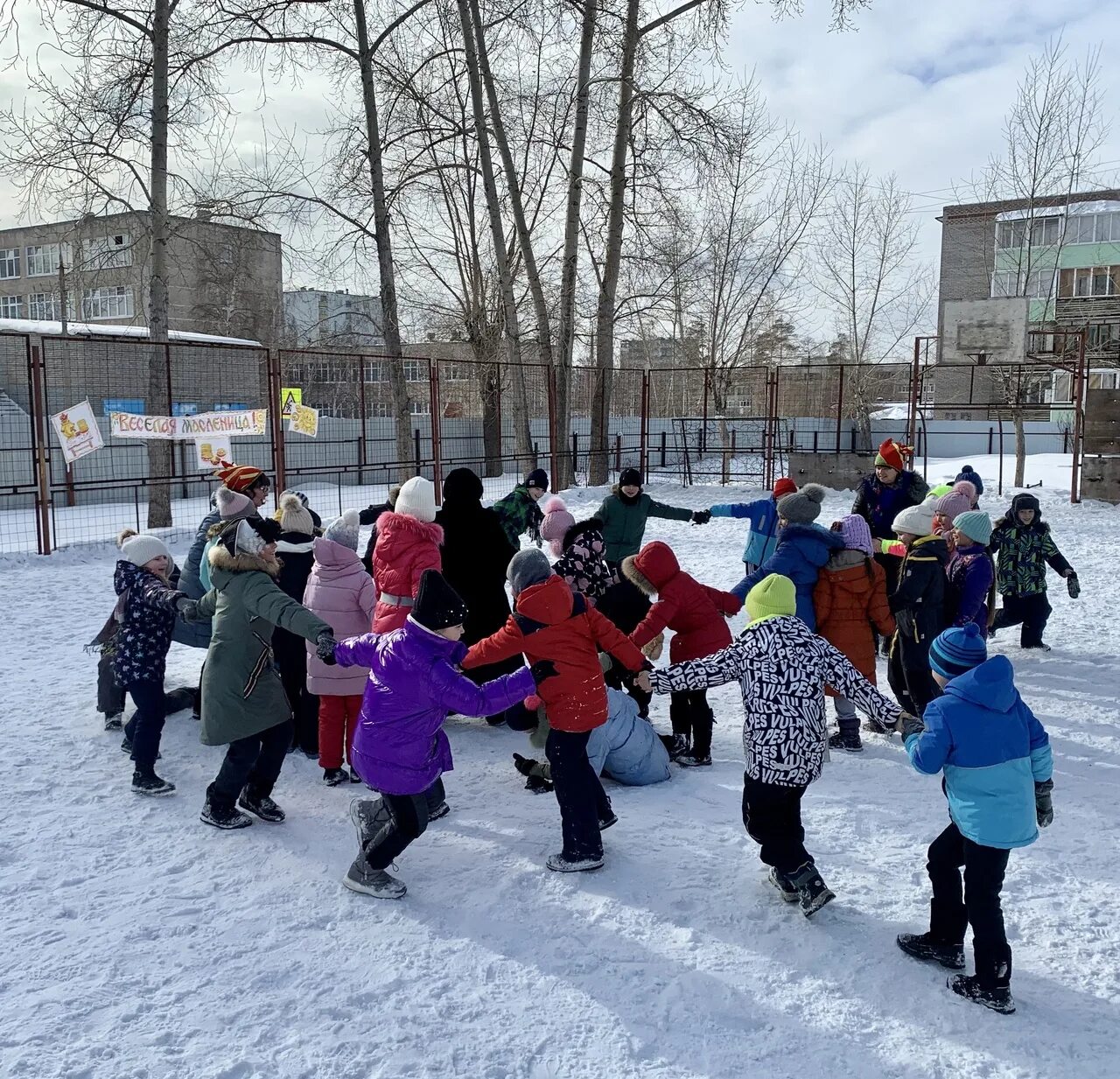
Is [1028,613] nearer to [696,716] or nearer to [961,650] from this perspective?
[696,716]

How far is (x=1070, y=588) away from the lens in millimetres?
7207

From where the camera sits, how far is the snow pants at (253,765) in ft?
13.7

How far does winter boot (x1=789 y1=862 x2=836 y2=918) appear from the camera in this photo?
3.50m

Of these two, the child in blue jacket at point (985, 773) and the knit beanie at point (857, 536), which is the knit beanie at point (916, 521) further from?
the child in blue jacket at point (985, 773)

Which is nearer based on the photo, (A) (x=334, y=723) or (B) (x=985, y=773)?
(B) (x=985, y=773)

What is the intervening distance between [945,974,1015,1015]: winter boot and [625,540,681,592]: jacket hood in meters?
2.37

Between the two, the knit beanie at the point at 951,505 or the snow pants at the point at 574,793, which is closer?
the snow pants at the point at 574,793

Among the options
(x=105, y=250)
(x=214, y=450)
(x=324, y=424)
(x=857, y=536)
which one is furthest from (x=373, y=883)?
(x=324, y=424)

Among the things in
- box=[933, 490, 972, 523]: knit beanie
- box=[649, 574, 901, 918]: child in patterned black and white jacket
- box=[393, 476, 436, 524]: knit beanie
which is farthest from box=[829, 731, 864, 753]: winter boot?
box=[393, 476, 436, 524]: knit beanie

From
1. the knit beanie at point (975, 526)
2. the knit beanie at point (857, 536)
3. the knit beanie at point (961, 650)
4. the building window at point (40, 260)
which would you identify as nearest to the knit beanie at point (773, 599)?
the knit beanie at point (961, 650)

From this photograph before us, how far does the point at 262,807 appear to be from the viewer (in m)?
4.37

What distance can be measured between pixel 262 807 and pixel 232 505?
1853mm

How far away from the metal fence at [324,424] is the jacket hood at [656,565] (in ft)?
27.9

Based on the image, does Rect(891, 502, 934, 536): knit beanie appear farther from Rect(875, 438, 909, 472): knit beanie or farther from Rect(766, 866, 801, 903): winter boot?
Rect(766, 866, 801, 903): winter boot
